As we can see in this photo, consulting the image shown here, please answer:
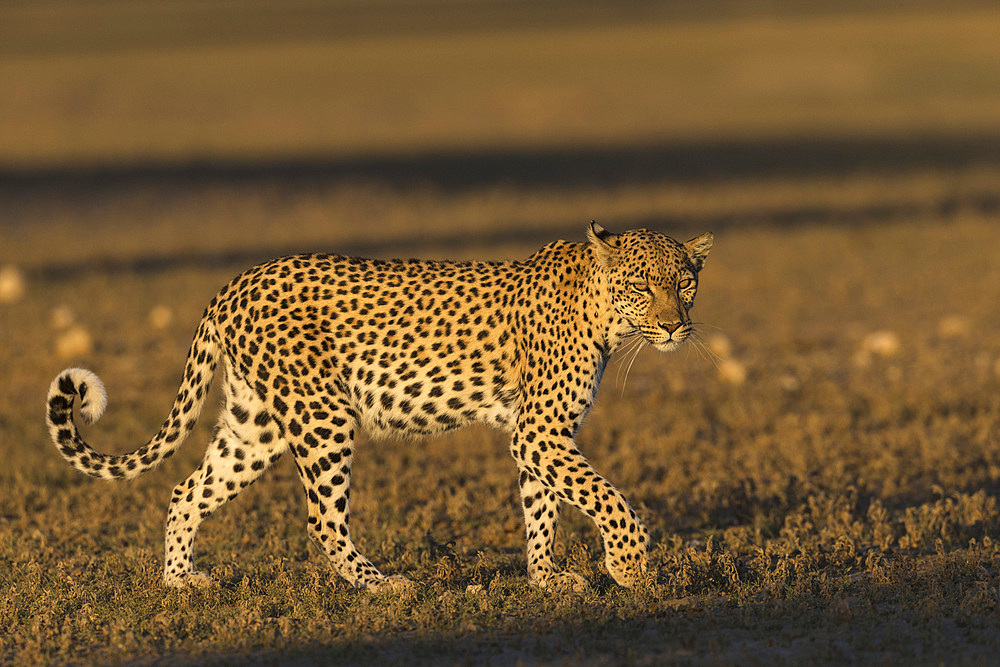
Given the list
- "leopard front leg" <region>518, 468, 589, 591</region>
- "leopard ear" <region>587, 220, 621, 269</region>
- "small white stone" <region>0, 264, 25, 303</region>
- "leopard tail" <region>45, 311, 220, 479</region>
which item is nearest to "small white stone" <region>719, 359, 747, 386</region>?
"leopard front leg" <region>518, 468, 589, 591</region>

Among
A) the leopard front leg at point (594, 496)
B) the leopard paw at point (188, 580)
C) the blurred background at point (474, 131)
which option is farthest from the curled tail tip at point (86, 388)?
the blurred background at point (474, 131)

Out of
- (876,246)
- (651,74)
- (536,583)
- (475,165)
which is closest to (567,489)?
(536,583)

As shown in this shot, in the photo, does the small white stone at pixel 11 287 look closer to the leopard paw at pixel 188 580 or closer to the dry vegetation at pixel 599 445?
the dry vegetation at pixel 599 445

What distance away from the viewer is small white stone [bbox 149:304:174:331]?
1734cm

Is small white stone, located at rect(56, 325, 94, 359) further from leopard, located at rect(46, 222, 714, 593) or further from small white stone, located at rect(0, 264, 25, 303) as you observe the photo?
leopard, located at rect(46, 222, 714, 593)

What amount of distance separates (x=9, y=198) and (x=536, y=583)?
74.2 ft

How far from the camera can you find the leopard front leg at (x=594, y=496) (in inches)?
316

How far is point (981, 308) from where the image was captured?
58.5ft

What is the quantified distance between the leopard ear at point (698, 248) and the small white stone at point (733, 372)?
6096mm

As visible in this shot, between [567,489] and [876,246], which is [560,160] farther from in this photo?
[567,489]

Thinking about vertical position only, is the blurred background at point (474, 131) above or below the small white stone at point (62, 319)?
above

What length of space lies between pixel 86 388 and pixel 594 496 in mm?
2794

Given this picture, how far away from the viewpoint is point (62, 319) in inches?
683

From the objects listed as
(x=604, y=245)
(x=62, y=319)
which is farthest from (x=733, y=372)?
(x=62, y=319)
